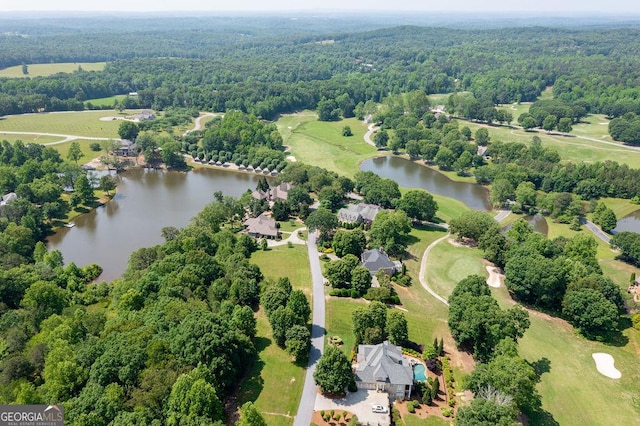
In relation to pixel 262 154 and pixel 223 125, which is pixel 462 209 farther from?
pixel 223 125

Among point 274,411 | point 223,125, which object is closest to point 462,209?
point 274,411

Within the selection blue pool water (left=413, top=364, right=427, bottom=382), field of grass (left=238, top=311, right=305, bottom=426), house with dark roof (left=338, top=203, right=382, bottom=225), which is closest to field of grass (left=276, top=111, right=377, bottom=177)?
house with dark roof (left=338, top=203, right=382, bottom=225)

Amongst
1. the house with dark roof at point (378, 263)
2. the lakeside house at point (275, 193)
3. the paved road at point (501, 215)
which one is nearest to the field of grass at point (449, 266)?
the house with dark roof at point (378, 263)

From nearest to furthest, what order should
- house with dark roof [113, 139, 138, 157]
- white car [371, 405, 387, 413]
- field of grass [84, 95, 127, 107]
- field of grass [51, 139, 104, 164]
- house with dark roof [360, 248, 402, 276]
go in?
white car [371, 405, 387, 413] → house with dark roof [360, 248, 402, 276] → field of grass [51, 139, 104, 164] → house with dark roof [113, 139, 138, 157] → field of grass [84, 95, 127, 107]

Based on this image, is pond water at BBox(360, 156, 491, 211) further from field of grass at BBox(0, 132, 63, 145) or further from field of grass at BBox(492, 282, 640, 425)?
field of grass at BBox(0, 132, 63, 145)

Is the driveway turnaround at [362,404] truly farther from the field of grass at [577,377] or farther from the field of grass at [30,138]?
the field of grass at [30,138]

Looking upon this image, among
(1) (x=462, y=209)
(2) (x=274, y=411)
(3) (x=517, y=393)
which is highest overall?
(3) (x=517, y=393)

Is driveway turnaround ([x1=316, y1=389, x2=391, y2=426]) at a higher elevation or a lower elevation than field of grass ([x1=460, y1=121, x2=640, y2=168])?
higher

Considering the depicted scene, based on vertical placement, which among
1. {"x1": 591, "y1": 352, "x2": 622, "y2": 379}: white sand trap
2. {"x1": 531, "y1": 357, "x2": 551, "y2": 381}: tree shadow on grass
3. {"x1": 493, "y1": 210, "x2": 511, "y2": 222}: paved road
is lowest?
{"x1": 493, "y1": 210, "x2": 511, "y2": 222}: paved road
